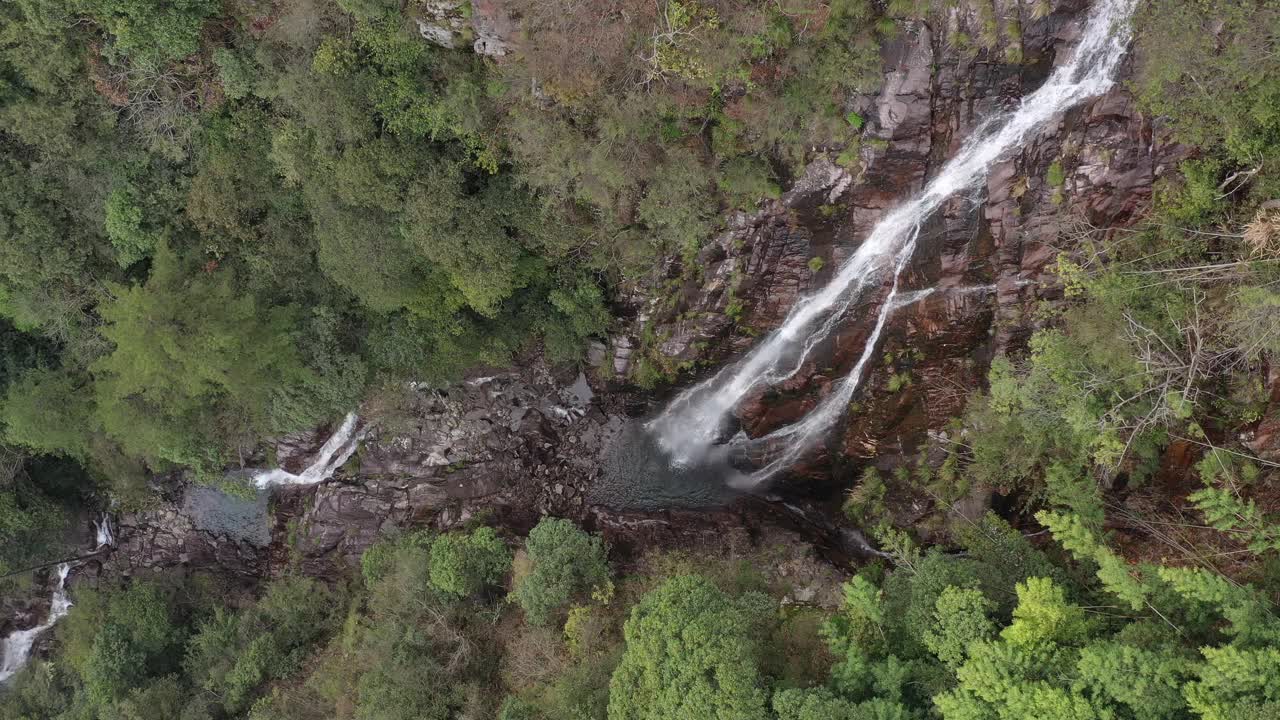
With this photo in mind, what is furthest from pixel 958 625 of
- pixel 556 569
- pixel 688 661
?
pixel 556 569

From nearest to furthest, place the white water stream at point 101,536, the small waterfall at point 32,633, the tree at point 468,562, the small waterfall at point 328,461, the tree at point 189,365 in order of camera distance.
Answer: the tree at point 189,365 < the tree at point 468,562 < the small waterfall at point 328,461 < the white water stream at point 101,536 < the small waterfall at point 32,633

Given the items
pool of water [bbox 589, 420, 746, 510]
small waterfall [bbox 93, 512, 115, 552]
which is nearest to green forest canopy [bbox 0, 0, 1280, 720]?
small waterfall [bbox 93, 512, 115, 552]

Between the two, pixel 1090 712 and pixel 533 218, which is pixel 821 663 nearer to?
pixel 1090 712

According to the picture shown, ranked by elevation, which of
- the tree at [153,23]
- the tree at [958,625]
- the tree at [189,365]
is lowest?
the tree at [958,625]

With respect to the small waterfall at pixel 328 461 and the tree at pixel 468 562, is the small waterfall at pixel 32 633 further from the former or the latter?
the tree at pixel 468 562

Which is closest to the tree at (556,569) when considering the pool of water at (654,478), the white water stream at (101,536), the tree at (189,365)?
the pool of water at (654,478)

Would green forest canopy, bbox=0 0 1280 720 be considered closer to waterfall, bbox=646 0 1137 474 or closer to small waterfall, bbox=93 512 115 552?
waterfall, bbox=646 0 1137 474
